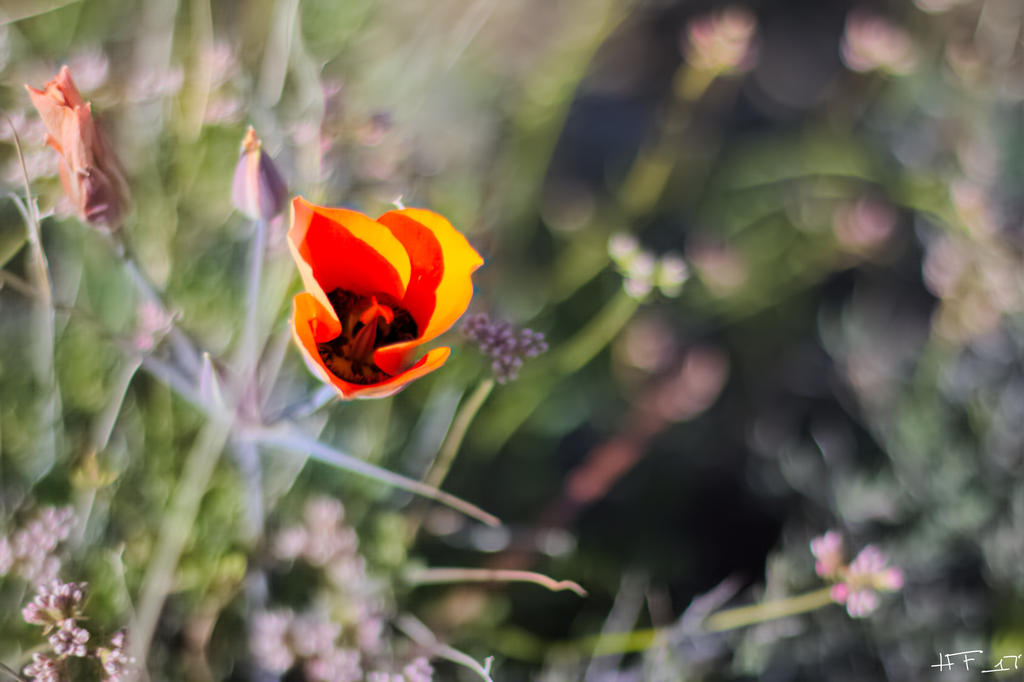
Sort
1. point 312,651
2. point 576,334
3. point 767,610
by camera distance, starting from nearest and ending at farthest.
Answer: point 312,651
point 767,610
point 576,334

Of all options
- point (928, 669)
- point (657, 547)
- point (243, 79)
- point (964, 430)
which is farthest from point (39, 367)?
point (964, 430)

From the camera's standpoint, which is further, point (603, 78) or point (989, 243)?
point (603, 78)

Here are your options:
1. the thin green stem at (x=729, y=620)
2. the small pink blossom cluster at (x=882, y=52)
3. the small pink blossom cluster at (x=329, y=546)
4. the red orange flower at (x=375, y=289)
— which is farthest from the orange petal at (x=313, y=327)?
the small pink blossom cluster at (x=882, y=52)

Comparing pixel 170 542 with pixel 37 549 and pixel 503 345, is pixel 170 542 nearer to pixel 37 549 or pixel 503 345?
pixel 37 549

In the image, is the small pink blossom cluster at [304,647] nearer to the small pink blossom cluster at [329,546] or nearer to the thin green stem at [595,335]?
the small pink blossom cluster at [329,546]

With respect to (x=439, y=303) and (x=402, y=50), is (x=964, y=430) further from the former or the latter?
(x=402, y=50)

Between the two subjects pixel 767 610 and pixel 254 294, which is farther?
pixel 767 610

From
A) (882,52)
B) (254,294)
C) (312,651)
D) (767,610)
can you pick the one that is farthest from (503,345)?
(882,52)
